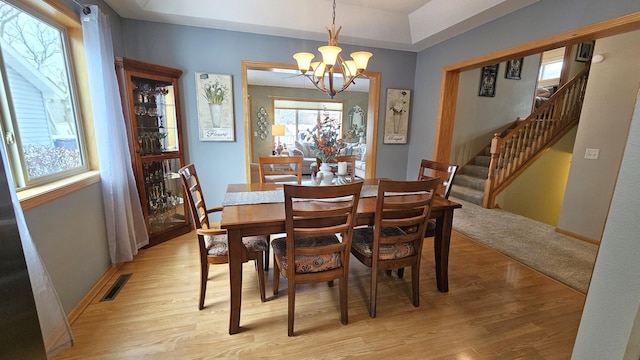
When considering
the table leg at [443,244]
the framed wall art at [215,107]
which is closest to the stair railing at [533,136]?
the table leg at [443,244]

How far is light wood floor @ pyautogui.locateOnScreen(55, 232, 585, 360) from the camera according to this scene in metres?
1.55

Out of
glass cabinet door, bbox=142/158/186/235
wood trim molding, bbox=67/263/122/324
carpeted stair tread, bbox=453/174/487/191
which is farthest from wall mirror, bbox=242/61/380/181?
wood trim molding, bbox=67/263/122/324

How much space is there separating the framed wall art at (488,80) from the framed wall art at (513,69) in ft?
0.82

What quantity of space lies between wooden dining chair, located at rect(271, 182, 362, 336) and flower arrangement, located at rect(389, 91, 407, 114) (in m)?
2.66

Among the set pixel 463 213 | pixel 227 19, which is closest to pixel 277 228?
pixel 227 19

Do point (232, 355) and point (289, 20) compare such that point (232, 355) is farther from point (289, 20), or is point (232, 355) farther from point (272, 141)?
point (272, 141)

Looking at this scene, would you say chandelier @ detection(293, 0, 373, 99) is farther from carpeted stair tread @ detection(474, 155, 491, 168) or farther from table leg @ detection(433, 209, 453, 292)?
carpeted stair tread @ detection(474, 155, 491, 168)

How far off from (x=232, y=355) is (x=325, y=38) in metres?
3.44

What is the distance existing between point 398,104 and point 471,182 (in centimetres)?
210

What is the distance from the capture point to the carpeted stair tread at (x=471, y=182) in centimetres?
454

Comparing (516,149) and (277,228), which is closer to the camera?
(277,228)

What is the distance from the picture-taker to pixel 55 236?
1.67m

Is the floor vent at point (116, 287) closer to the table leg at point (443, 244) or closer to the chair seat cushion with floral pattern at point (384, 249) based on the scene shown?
the chair seat cushion with floral pattern at point (384, 249)

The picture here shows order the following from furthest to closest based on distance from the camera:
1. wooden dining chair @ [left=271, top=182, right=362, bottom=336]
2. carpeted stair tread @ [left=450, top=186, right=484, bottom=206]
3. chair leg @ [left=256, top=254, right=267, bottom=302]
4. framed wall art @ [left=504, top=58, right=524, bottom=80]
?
framed wall art @ [left=504, top=58, right=524, bottom=80], carpeted stair tread @ [left=450, top=186, right=484, bottom=206], chair leg @ [left=256, top=254, right=267, bottom=302], wooden dining chair @ [left=271, top=182, right=362, bottom=336]
